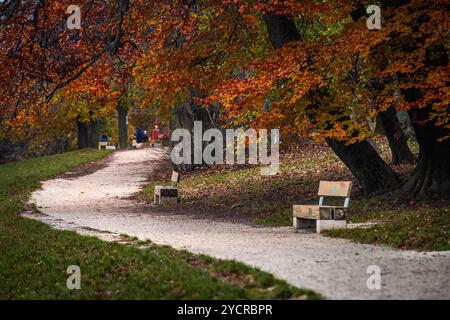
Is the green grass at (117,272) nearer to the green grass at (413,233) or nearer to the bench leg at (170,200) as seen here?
the green grass at (413,233)

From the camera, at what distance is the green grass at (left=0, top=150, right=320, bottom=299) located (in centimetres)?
773

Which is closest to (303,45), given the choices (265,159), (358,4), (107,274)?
(358,4)

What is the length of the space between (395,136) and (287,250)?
37.5ft

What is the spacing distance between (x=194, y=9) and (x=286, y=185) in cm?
632

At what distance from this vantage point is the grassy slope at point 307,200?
37.3 ft

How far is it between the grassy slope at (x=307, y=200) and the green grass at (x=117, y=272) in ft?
11.6

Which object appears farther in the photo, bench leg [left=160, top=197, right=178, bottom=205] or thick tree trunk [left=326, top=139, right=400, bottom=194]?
bench leg [left=160, top=197, right=178, bottom=205]

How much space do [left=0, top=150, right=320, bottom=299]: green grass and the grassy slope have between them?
3.53 meters

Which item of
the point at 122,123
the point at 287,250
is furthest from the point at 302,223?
the point at 122,123

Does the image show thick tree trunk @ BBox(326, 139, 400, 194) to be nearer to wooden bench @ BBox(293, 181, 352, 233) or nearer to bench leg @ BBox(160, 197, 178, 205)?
wooden bench @ BBox(293, 181, 352, 233)

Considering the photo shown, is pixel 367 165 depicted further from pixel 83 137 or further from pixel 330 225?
pixel 83 137

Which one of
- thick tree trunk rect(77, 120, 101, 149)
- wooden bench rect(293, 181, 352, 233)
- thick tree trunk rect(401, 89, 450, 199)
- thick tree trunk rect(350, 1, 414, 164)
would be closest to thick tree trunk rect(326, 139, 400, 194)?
thick tree trunk rect(401, 89, 450, 199)

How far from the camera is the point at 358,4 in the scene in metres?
16.0
